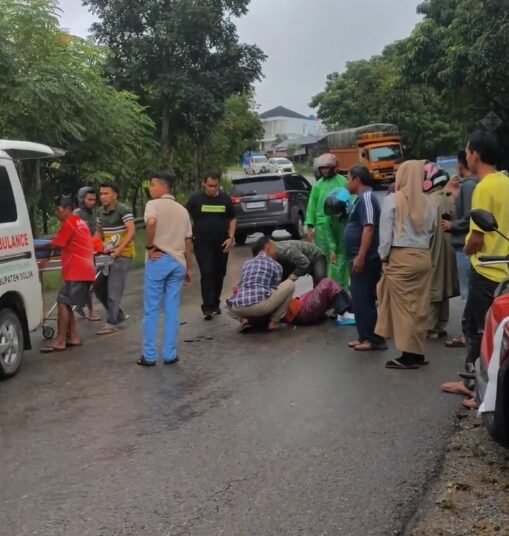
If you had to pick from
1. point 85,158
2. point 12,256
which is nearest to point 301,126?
point 85,158

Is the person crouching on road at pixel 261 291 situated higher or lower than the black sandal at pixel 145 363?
higher

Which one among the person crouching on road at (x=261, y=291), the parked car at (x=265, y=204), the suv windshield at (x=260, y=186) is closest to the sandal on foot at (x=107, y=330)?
the person crouching on road at (x=261, y=291)

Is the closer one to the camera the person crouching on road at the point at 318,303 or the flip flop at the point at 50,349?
the flip flop at the point at 50,349

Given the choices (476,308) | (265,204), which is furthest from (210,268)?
(265,204)

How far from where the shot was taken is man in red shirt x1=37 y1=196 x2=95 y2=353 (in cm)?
829

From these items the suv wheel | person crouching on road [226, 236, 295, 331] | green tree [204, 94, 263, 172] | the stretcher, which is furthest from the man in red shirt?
green tree [204, 94, 263, 172]

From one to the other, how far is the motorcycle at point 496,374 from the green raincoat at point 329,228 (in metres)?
4.54

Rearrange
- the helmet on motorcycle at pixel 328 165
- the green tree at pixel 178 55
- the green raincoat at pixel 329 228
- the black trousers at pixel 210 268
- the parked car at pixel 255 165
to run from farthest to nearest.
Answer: the parked car at pixel 255 165
the green tree at pixel 178 55
the black trousers at pixel 210 268
the helmet on motorcycle at pixel 328 165
the green raincoat at pixel 329 228

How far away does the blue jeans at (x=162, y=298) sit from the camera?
744cm

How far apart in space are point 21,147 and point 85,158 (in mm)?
9489

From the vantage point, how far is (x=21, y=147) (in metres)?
7.53

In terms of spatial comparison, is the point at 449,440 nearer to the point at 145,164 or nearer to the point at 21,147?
the point at 21,147

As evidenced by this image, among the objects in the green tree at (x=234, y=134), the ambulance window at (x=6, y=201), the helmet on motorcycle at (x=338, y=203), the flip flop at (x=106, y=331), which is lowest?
the flip flop at (x=106, y=331)

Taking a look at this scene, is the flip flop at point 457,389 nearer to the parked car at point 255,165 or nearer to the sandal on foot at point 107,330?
the sandal on foot at point 107,330
